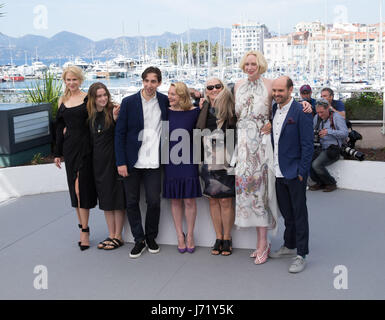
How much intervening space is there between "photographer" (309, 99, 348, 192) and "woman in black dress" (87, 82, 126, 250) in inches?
126

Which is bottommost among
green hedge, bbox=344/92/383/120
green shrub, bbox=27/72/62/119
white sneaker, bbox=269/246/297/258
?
white sneaker, bbox=269/246/297/258

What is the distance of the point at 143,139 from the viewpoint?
4.50m

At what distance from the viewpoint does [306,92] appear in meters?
7.34

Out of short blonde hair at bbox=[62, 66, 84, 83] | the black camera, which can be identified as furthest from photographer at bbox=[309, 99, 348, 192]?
short blonde hair at bbox=[62, 66, 84, 83]

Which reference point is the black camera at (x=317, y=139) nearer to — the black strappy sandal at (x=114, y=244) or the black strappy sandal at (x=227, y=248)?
the black strappy sandal at (x=227, y=248)

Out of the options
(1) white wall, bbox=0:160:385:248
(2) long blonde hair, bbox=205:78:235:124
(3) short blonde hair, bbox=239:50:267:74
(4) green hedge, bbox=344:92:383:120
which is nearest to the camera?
(3) short blonde hair, bbox=239:50:267:74

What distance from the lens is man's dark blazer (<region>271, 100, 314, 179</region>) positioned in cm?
402

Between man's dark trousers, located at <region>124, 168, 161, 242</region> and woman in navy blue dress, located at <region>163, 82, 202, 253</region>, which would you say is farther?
man's dark trousers, located at <region>124, 168, 161, 242</region>

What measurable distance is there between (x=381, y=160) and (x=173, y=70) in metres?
53.4

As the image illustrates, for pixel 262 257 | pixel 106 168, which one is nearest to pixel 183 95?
pixel 106 168

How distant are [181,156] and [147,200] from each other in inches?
21.0

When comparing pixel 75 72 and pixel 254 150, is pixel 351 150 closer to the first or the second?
pixel 254 150

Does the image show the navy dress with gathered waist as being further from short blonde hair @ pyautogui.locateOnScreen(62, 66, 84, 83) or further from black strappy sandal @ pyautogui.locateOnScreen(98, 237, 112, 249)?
short blonde hair @ pyautogui.locateOnScreen(62, 66, 84, 83)
